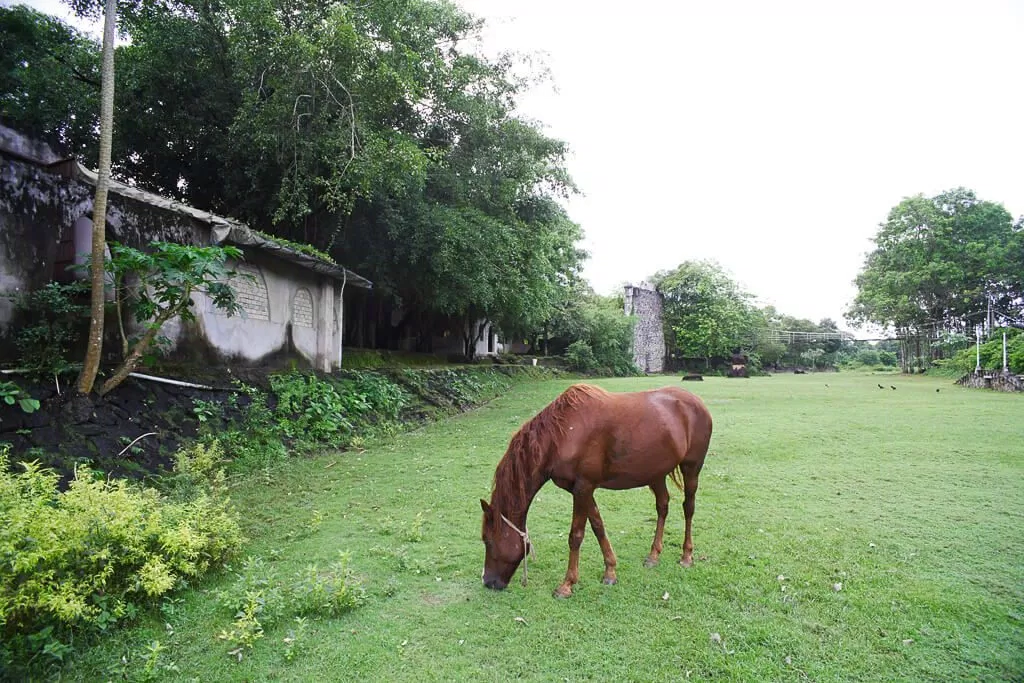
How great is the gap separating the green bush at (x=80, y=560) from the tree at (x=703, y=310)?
34508 millimetres

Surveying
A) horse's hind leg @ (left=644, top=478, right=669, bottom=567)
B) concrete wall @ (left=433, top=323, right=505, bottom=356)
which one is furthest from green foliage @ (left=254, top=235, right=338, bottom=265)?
concrete wall @ (left=433, top=323, right=505, bottom=356)

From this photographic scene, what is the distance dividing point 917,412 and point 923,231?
23.6 metres

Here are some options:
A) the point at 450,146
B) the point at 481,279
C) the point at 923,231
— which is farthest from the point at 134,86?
the point at 923,231

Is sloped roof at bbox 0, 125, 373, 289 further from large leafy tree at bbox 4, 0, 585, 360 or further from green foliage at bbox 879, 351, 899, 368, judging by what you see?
green foliage at bbox 879, 351, 899, 368

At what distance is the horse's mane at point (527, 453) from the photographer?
3.39 meters

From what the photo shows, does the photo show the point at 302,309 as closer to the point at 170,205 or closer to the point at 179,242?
the point at 179,242

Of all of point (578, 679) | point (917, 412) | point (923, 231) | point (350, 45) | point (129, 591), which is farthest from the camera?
point (923, 231)

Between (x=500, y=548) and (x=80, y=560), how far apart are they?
2.41 meters

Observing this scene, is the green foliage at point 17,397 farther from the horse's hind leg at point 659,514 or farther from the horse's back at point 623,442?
the horse's hind leg at point 659,514

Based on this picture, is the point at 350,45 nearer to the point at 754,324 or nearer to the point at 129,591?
the point at 129,591

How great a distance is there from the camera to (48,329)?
18.6 feet

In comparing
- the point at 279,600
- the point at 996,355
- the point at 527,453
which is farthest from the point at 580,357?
the point at 279,600

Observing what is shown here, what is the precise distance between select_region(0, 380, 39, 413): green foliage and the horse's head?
184 inches

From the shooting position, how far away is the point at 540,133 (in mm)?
13398
